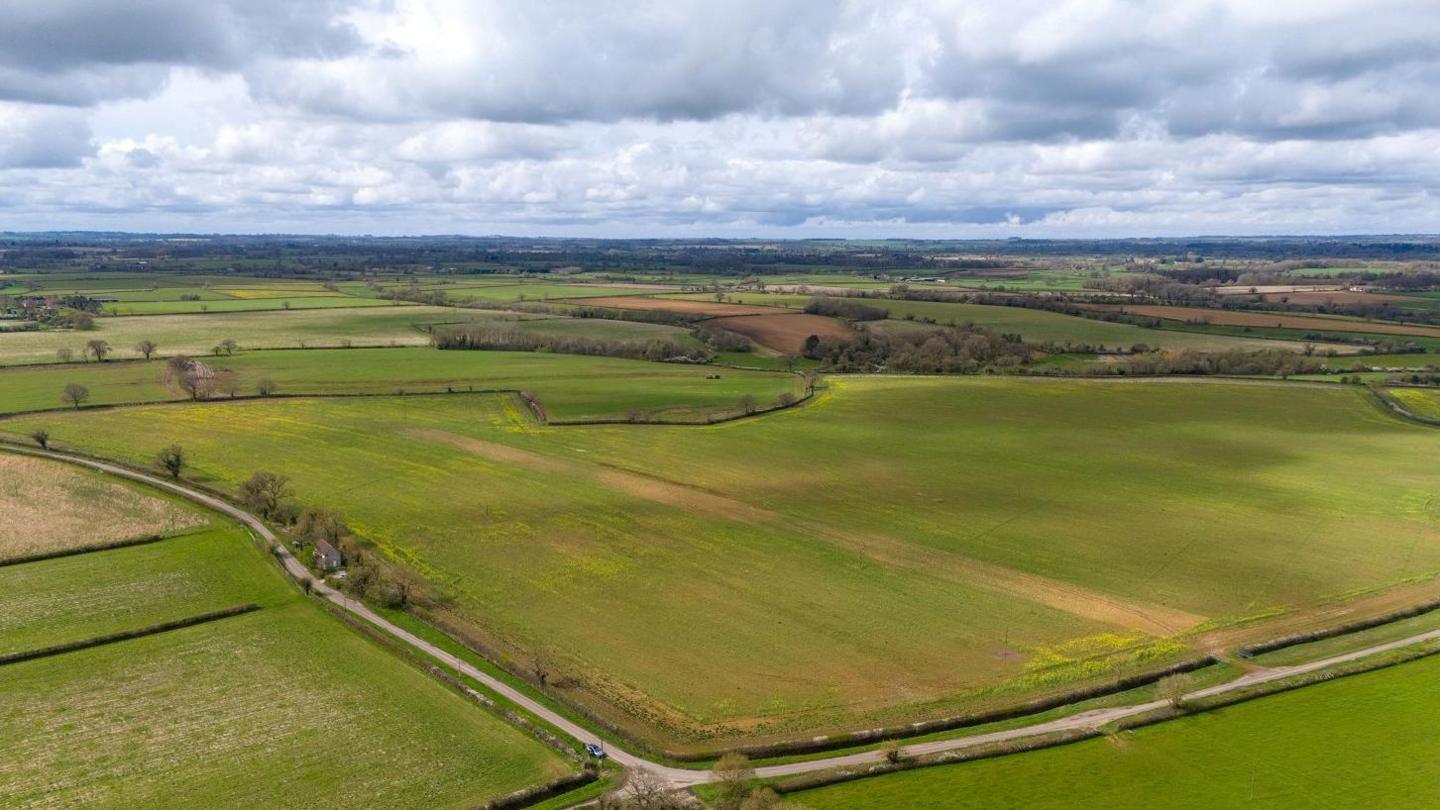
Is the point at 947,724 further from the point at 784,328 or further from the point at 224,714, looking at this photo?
the point at 784,328

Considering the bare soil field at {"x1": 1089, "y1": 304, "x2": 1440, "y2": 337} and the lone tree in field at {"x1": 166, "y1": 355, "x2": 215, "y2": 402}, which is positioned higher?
the bare soil field at {"x1": 1089, "y1": 304, "x2": 1440, "y2": 337}

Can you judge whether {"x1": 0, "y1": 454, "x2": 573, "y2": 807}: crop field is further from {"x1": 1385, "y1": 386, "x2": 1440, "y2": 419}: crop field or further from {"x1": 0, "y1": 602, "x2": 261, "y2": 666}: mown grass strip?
{"x1": 1385, "y1": 386, "x2": 1440, "y2": 419}: crop field

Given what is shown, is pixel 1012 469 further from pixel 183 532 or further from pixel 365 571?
pixel 183 532

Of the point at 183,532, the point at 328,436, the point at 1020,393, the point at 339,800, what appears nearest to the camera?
the point at 339,800

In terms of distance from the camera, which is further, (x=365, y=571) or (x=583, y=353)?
(x=583, y=353)

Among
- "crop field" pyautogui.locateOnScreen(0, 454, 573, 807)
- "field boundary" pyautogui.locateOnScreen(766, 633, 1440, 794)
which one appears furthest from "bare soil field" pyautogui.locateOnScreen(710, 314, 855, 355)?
"crop field" pyautogui.locateOnScreen(0, 454, 573, 807)

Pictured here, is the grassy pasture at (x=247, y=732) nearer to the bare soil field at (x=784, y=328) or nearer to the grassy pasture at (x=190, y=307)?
the bare soil field at (x=784, y=328)

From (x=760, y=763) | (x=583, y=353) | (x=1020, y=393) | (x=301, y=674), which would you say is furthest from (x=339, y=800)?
(x=583, y=353)

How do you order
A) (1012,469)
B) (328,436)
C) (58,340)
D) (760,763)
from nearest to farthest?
Result: (760,763)
(1012,469)
(328,436)
(58,340)
